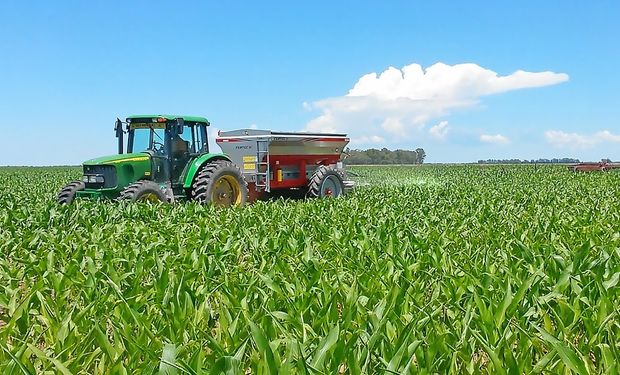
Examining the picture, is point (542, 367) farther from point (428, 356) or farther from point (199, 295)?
point (199, 295)

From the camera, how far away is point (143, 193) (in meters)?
9.40

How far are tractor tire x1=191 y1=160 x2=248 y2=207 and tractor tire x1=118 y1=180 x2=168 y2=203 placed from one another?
72 cm

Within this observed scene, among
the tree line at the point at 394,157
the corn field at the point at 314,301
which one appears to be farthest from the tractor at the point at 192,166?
the tree line at the point at 394,157

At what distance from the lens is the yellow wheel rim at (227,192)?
11.0 metres

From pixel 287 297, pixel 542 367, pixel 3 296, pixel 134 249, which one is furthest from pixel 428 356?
pixel 134 249

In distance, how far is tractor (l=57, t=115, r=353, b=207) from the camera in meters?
9.71

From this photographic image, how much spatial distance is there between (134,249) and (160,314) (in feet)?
7.01

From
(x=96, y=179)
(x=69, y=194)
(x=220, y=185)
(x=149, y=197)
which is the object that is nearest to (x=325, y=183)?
(x=220, y=185)

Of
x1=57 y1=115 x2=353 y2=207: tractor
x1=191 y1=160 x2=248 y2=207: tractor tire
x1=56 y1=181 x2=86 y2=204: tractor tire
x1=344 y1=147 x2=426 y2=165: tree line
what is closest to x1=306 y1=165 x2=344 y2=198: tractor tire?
x1=57 y1=115 x2=353 y2=207: tractor

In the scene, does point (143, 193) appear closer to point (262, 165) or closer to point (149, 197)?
point (149, 197)

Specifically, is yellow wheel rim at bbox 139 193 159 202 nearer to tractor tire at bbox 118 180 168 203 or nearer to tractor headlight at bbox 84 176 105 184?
tractor tire at bbox 118 180 168 203

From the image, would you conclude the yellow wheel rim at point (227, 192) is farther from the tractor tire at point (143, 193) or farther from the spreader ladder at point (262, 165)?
the tractor tire at point (143, 193)

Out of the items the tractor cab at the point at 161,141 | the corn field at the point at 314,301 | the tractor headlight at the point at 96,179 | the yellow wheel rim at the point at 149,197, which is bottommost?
the corn field at the point at 314,301

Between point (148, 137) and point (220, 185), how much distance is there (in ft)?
5.73
